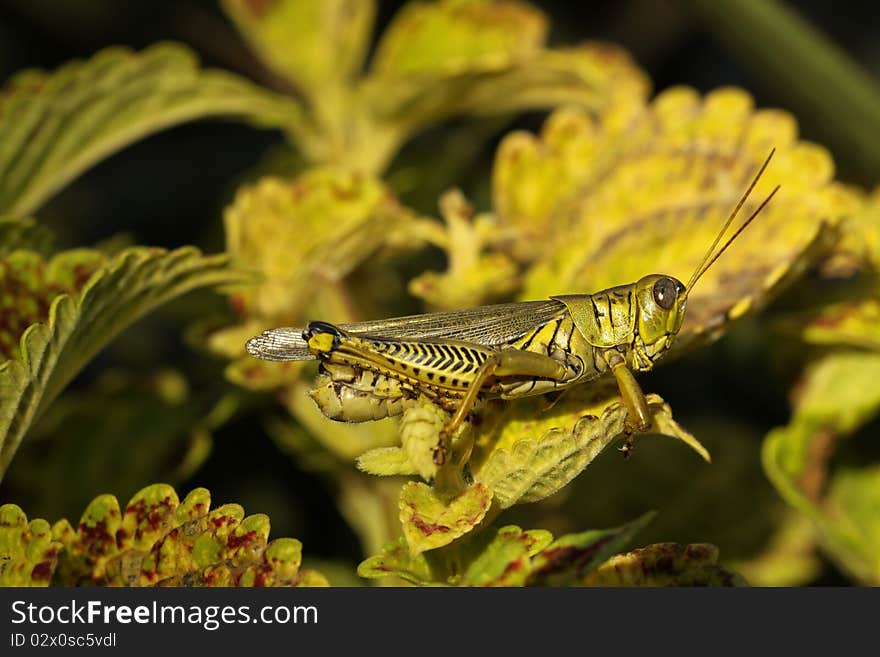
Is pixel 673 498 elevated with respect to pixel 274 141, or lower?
lower

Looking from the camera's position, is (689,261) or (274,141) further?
(274,141)

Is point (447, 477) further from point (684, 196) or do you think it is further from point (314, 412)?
point (684, 196)

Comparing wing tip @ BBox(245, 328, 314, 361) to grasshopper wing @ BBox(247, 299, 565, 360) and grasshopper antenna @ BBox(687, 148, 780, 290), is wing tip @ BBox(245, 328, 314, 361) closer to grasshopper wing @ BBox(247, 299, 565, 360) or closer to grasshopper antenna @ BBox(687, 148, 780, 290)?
grasshopper wing @ BBox(247, 299, 565, 360)

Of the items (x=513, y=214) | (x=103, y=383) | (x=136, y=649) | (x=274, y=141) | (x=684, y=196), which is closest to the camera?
(x=136, y=649)

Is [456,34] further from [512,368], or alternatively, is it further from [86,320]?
[86,320]

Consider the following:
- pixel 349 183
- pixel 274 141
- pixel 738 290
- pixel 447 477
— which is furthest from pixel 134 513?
pixel 274 141

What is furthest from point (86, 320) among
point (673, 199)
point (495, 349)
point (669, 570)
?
point (673, 199)

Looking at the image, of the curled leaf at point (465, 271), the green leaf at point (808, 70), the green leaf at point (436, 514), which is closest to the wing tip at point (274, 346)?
the curled leaf at point (465, 271)
